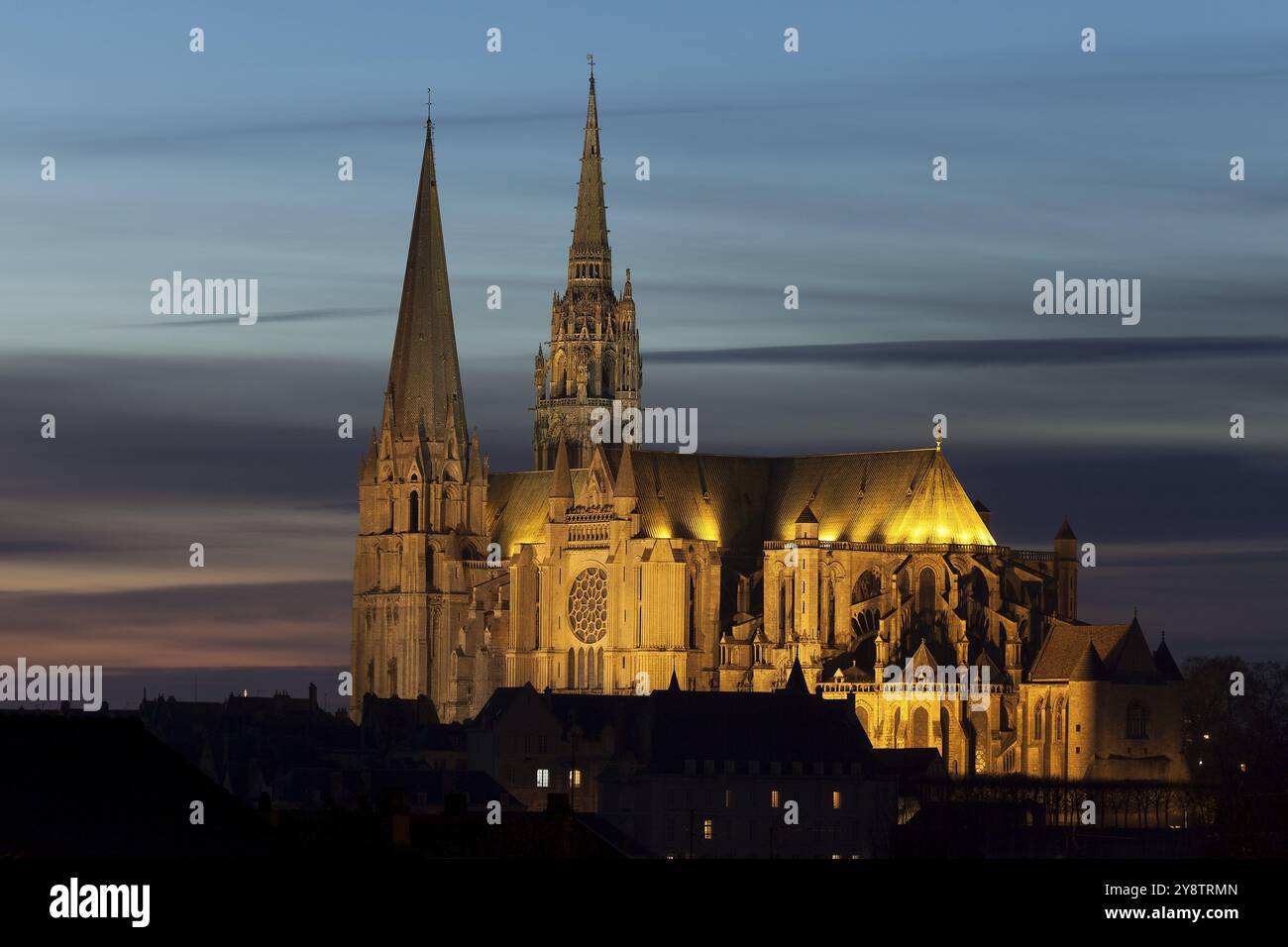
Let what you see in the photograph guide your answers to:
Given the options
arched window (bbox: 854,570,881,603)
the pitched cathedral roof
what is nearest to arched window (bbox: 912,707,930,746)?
the pitched cathedral roof

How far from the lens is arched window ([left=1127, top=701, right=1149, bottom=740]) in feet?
596

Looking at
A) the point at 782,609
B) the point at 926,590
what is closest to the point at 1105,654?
the point at 926,590

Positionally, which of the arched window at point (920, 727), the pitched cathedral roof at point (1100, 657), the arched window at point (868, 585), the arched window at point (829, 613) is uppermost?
the arched window at point (868, 585)

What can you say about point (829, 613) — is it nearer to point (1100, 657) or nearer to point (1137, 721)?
point (1100, 657)

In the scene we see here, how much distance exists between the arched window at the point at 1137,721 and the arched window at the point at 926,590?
56.0 ft

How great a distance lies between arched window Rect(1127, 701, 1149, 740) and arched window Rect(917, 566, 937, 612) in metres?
17.1

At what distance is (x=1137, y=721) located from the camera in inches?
7165

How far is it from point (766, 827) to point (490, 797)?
1447cm

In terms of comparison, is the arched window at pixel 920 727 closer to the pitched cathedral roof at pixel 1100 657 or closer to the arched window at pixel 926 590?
the pitched cathedral roof at pixel 1100 657

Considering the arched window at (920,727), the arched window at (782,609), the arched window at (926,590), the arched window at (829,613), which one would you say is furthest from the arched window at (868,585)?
the arched window at (920,727)

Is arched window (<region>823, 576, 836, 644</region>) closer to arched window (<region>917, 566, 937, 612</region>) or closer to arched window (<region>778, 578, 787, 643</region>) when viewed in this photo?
arched window (<region>778, 578, 787, 643</region>)

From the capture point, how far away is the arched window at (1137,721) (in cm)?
18175
